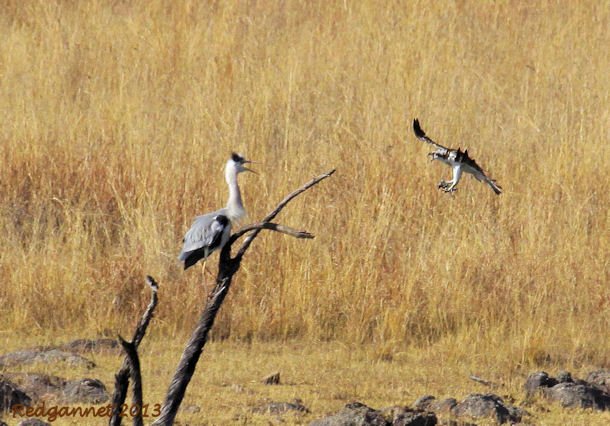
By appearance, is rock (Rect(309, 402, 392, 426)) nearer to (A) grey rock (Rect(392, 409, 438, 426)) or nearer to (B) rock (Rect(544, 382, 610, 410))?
(A) grey rock (Rect(392, 409, 438, 426))

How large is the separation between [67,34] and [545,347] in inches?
Answer: 261

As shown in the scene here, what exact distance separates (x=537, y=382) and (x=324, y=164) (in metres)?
3.28

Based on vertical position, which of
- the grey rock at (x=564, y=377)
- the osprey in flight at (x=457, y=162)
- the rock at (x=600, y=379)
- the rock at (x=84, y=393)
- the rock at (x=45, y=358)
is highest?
the osprey in flight at (x=457, y=162)

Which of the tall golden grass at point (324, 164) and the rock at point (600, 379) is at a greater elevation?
the tall golden grass at point (324, 164)

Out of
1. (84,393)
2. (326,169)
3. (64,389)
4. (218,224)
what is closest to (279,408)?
(84,393)

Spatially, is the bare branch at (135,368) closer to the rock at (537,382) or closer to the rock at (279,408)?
the rock at (279,408)

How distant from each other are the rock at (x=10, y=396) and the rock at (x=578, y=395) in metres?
2.74

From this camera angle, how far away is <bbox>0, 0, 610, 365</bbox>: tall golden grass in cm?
810

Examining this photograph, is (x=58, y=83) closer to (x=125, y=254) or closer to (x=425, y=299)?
(x=125, y=254)

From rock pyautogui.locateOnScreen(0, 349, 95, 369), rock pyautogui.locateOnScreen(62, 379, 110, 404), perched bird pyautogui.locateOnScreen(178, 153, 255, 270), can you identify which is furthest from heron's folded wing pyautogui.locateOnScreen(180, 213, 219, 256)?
rock pyautogui.locateOnScreen(0, 349, 95, 369)

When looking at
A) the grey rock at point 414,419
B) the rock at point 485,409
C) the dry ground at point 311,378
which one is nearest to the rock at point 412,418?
the grey rock at point 414,419

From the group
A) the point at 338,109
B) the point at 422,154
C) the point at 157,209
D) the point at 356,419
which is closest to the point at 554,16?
the point at 338,109

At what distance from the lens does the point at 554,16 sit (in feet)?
43.8

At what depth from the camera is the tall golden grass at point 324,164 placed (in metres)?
8.10
